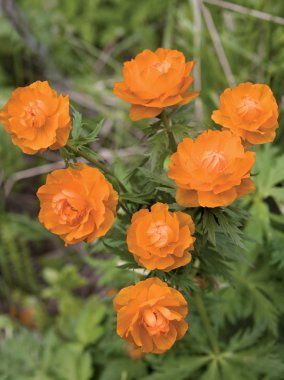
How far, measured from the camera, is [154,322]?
1.07m

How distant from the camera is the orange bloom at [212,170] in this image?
3.53ft

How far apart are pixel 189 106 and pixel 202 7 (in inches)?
45.4

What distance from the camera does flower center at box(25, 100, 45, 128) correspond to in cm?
113

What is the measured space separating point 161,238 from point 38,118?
329mm

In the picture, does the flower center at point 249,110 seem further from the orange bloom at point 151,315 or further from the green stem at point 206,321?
the green stem at point 206,321

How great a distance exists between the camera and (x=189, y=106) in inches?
54.9

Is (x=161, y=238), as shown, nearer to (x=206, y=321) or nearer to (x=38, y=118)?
(x=38, y=118)

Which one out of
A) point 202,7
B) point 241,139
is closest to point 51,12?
point 202,7

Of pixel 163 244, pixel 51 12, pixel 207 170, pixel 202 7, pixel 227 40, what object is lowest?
pixel 51 12

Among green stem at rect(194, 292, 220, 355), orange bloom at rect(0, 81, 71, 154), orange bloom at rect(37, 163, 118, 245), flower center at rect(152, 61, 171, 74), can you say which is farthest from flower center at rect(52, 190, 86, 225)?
green stem at rect(194, 292, 220, 355)

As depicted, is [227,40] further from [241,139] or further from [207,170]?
[207,170]

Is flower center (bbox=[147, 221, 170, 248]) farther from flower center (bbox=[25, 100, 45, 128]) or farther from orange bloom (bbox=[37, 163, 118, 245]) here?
flower center (bbox=[25, 100, 45, 128])

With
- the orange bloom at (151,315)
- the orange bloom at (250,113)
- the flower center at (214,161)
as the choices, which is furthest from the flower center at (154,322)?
the orange bloom at (250,113)

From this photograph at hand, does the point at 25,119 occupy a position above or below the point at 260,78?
above
